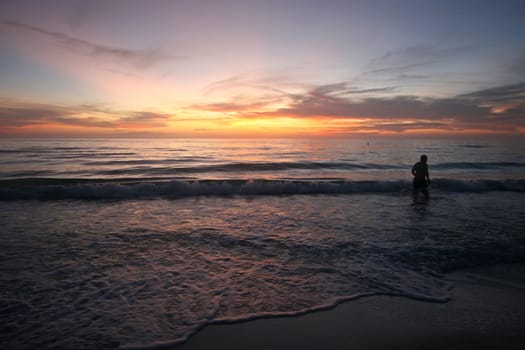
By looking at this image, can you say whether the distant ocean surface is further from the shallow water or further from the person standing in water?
the person standing in water

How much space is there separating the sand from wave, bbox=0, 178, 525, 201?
1068 centimetres

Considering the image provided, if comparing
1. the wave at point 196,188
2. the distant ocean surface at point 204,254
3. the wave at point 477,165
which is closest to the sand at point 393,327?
the distant ocean surface at point 204,254

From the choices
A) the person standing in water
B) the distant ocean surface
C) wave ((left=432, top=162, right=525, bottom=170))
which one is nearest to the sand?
the distant ocean surface

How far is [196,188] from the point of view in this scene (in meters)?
14.5

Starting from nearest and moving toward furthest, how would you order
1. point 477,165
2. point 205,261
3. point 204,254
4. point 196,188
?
point 205,261
point 204,254
point 196,188
point 477,165

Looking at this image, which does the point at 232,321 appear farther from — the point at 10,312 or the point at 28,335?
the point at 10,312

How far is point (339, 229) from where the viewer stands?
315 inches

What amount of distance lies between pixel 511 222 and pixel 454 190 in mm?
8275

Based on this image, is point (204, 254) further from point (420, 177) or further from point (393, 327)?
point (420, 177)

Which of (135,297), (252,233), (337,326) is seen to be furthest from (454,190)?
(135,297)

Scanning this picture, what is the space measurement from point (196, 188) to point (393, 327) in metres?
12.2

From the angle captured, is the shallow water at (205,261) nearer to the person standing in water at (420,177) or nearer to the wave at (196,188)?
the wave at (196,188)

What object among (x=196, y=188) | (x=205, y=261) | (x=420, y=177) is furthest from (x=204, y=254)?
(x=420, y=177)

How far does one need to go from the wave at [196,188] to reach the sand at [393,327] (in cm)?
1068
